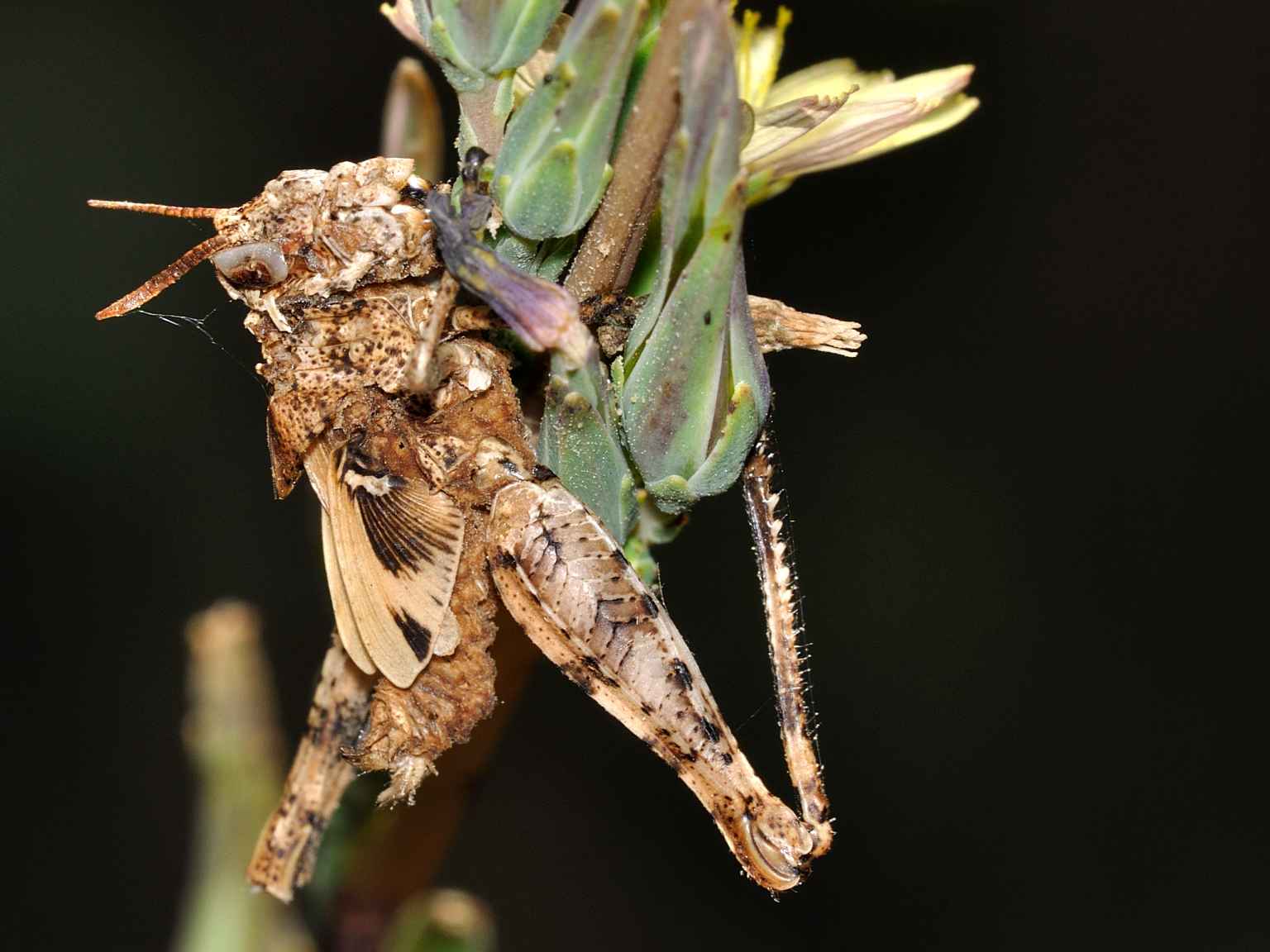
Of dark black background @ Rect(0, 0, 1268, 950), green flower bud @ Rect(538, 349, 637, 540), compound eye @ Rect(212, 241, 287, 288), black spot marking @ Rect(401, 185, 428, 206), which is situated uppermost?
black spot marking @ Rect(401, 185, 428, 206)

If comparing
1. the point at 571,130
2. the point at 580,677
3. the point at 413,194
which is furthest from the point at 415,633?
the point at 571,130

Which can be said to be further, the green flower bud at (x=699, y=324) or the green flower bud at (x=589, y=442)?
the green flower bud at (x=589, y=442)

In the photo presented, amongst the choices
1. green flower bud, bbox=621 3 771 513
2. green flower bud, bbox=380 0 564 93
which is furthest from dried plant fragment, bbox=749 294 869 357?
green flower bud, bbox=380 0 564 93

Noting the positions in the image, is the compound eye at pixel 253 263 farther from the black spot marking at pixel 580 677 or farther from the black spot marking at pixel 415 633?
the black spot marking at pixel 580 677

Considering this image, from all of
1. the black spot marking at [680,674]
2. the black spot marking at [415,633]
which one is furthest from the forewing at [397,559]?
the black spot marking at [680,674]

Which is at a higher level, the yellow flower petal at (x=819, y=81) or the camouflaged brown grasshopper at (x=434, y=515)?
the yellow flower petal at (x=819, y=81)

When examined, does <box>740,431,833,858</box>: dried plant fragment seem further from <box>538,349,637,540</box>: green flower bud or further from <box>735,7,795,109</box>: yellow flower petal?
<box>735,7,795,109</box>: yellow flower petal
